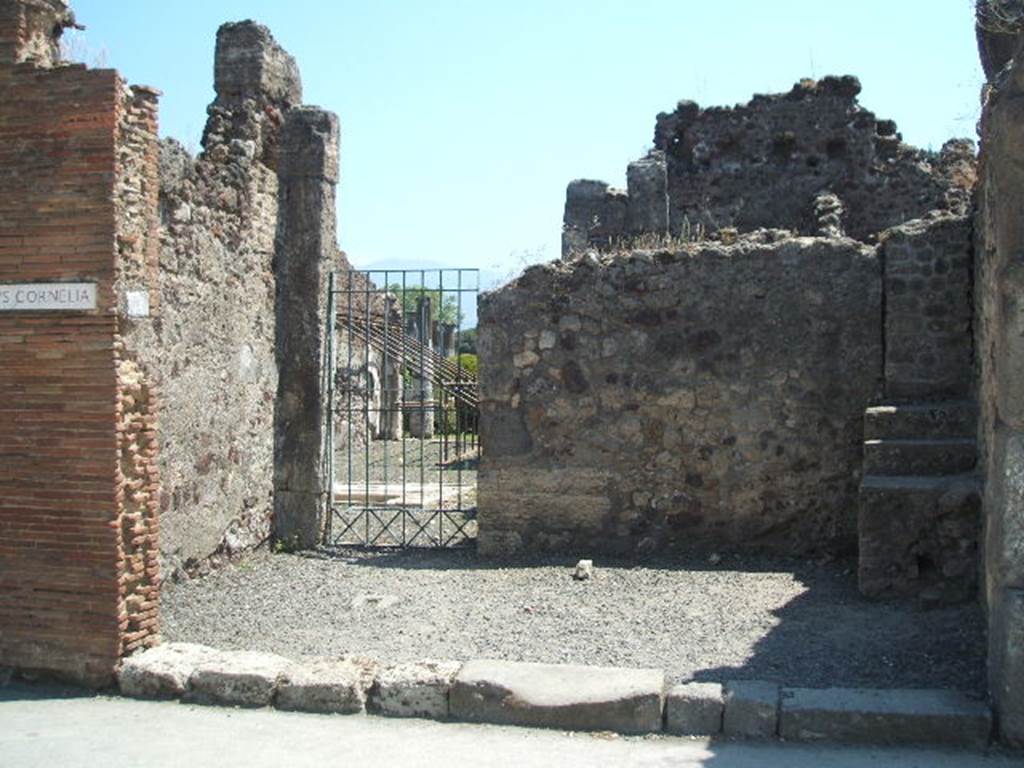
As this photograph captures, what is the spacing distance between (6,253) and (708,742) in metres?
4.46

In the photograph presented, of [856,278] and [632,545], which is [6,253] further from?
[856,278]

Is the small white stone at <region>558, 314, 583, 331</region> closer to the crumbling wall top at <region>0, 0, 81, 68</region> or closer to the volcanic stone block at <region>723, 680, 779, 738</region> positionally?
the crumbling wall top at <region>0, 0, 81, 68</region>

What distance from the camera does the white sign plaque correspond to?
597 cm

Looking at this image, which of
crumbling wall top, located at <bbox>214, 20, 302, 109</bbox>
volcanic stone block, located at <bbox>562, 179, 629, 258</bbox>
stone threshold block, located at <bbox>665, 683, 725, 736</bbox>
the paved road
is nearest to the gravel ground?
stone threshold block, located at <bbox>665, 683, 725, 736</bbox>

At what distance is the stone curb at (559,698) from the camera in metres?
5.13

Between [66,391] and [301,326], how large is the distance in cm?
413

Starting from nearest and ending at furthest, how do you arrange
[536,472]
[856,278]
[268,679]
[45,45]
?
[268,679] → [45,45] → [856,278] → [536,472]

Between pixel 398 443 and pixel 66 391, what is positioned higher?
pixel 66 391

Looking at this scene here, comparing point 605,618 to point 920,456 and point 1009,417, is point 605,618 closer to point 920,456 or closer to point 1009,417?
point 920,456

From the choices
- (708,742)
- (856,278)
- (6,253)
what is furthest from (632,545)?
(6,253)

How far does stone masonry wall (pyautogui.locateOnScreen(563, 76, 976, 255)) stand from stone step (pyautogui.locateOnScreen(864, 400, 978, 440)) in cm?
650

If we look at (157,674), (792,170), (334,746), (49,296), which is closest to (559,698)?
(334,746)

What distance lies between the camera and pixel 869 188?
14977 mm

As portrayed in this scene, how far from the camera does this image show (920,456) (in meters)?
7.81
